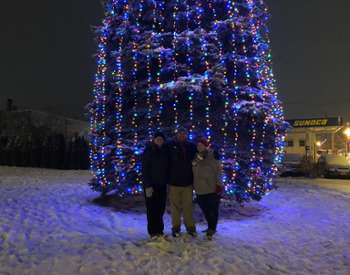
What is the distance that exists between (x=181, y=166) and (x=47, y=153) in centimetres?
2234

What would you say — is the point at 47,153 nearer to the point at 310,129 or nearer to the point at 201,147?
the point at 201,147

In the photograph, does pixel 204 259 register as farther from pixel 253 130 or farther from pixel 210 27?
pixel 210 27

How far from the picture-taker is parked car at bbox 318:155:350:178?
83.9 ft

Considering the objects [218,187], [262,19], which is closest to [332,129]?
[262,19]

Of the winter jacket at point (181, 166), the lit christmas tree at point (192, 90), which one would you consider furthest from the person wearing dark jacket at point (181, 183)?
the lit christmas tree at point (192, 90)

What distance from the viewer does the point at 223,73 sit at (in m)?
10.1

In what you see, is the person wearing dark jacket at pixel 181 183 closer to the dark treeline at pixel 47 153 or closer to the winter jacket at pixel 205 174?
the winter jacket at pixel 205 174

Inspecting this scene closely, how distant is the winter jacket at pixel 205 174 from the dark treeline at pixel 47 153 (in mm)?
21135

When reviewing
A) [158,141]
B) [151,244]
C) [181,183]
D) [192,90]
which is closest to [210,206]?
[181,183]

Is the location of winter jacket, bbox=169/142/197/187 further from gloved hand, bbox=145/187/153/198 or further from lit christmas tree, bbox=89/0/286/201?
lit christmas tree, bbox=89/0/286/201

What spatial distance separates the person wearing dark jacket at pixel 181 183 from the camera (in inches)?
293

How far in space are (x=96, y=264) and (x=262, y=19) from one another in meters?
8.03

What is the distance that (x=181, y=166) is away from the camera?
24.4 ft

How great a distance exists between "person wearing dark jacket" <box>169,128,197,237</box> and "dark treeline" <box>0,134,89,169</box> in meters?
21.0
